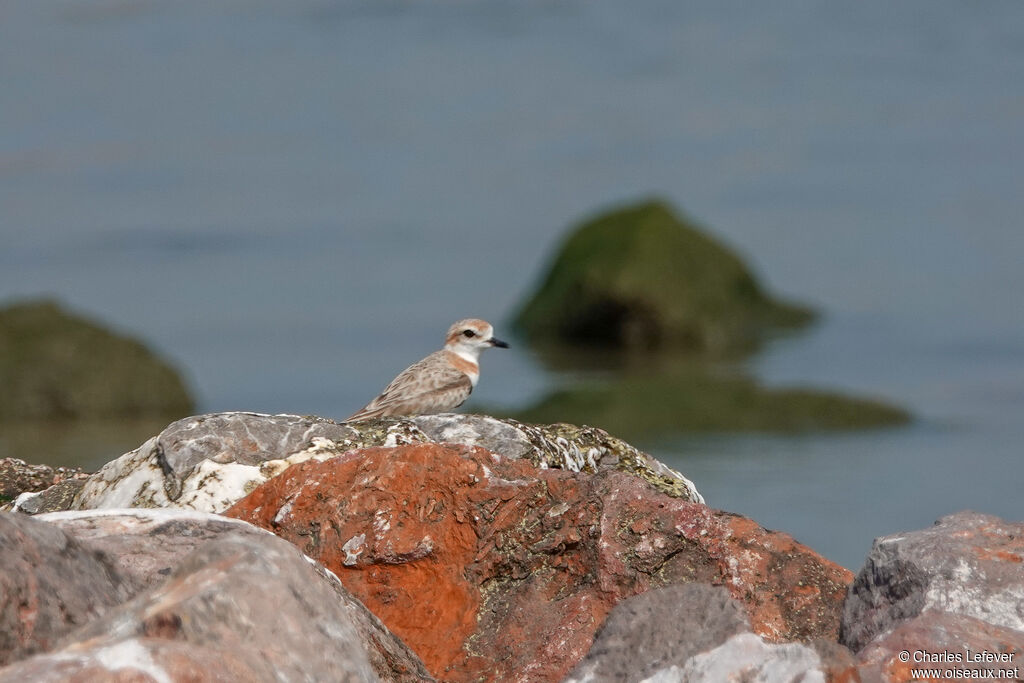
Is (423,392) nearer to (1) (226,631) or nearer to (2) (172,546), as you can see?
(2) (172,546)

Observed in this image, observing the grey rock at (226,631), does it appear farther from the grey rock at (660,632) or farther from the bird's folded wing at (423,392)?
the bird's folded wing at (423,392)

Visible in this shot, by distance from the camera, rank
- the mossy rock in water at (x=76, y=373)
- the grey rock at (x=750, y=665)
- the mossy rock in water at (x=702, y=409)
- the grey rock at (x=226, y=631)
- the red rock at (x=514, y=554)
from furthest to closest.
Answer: the mossy rock in water at (x=702, y=409), the mossy rock in water at (x=76, y=373), the red rock at (x=514, y=554), the grey rock at (x=750, y=665), the grey rock at (x=226, y=631)

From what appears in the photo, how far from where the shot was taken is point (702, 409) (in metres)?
41.4

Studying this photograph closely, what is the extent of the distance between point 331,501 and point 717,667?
2895 mm

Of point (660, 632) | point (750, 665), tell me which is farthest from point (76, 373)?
point (750, 665)

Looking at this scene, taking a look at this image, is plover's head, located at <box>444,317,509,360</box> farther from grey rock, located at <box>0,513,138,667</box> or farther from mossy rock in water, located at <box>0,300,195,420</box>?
mossy rock in water, located at <box>0,300,195,420</box>

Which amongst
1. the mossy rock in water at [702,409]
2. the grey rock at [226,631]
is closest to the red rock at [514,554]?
the grey rock at [226,631]

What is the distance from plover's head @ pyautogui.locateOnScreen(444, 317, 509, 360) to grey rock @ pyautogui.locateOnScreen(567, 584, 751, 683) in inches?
365

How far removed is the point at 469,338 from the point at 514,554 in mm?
8114

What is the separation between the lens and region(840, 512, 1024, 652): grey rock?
25.7 feet

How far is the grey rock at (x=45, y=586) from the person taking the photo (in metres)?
6.59

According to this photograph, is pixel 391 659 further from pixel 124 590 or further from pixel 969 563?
pixel 969 563

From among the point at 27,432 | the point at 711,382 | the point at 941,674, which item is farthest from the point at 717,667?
the point at 711,382

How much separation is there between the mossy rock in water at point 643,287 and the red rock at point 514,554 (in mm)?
36252
